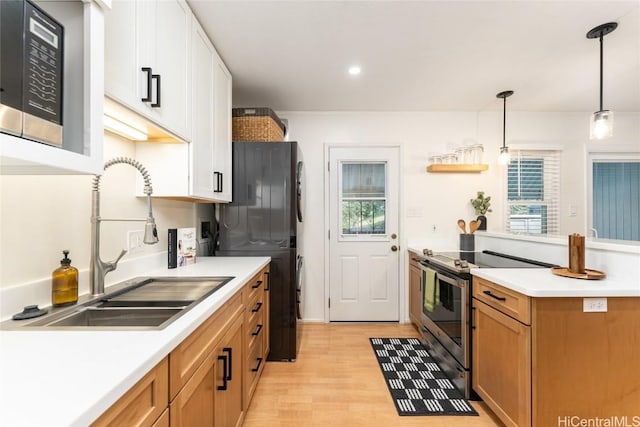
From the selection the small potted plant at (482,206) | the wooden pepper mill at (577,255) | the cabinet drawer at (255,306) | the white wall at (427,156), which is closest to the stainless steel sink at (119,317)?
the cabinet drawer at (255,306)

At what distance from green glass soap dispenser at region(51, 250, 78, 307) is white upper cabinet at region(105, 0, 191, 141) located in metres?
0.67

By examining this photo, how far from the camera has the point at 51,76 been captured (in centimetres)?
76

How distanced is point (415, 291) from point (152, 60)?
2.99m

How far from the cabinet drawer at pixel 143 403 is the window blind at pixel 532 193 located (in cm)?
383

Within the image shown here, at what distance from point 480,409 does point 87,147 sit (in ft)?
8.14

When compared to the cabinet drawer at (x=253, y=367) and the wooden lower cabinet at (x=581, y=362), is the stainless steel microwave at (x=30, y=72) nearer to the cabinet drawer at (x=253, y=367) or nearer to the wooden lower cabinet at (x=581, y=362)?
the cabinet drawer at (x=253, y=367)

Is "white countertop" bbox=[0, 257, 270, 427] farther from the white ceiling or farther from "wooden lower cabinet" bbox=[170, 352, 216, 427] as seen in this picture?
the white ceiling

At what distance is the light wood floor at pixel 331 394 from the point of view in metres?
1.86

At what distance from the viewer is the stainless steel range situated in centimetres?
208

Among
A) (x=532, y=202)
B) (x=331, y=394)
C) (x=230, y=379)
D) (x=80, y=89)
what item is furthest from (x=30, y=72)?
(x=532, y=202)

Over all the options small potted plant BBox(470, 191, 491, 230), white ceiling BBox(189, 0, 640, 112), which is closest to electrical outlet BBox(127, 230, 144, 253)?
white ceiling BBox(189, 0, 640, 112)

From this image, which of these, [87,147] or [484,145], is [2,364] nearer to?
[87,147]

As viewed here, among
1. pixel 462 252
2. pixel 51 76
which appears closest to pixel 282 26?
pixel 51 76

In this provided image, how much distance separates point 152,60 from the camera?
1.38 metres
